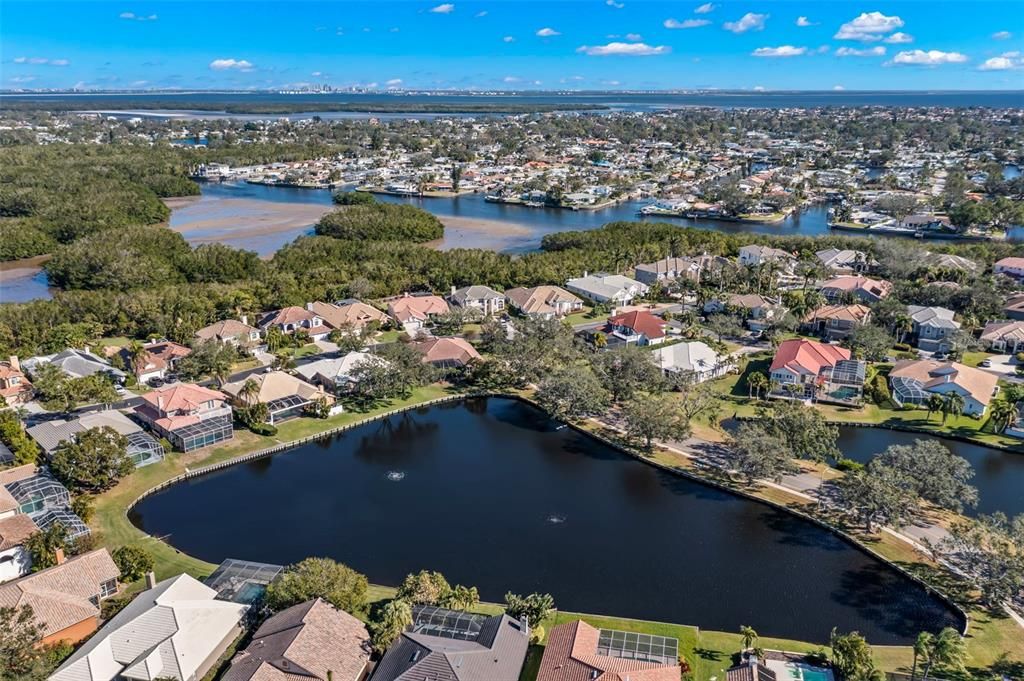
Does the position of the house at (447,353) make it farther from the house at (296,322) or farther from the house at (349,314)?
the house at (296,322)

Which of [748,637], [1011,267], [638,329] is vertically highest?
[1011,267]

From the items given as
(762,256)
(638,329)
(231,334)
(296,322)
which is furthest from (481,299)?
(762,256)

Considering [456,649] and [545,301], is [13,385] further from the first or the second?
[545,301]

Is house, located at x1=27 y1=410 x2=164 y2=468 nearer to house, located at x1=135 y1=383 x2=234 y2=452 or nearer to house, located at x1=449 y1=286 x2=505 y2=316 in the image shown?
house, located at x1=135 y1=383 x2=234 y2=452

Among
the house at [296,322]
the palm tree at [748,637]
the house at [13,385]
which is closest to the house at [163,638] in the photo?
the palm tree at [748,637]

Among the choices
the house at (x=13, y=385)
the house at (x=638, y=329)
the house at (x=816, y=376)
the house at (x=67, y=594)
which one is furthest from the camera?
the house at (x=638, y=329)

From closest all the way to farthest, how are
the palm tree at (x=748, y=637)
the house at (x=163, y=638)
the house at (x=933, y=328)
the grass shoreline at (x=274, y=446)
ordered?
the house at (x=163, y=638) < the palm tree at (x=748, y=637) < the grass shoreline at (x=274, y=446) < the house at (x=933, y=328)
